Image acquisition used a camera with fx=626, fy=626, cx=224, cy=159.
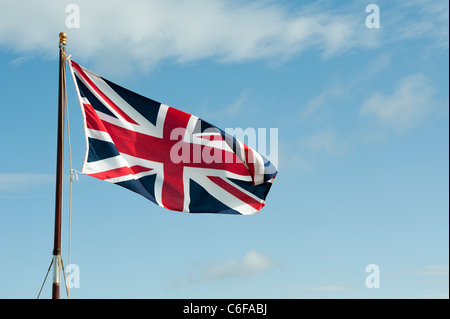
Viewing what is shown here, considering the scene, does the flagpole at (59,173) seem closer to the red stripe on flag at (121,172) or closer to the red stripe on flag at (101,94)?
the red stripe on flag at (101,94)

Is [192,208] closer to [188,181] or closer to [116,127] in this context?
[188,181]

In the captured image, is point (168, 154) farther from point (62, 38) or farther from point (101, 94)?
point (62, 38)

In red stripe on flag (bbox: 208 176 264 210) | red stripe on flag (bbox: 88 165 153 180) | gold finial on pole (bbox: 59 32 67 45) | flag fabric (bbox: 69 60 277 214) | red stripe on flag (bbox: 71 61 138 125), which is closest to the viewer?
red stripe on flag (bbox: 88 165 153 180)

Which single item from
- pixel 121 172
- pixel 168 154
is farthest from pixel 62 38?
pixel 168 154

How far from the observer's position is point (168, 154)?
2081 cm

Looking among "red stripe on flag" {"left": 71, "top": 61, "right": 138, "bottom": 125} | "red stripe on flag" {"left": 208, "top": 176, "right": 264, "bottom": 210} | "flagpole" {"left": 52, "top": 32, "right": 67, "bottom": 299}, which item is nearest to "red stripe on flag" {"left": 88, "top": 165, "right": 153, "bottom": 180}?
"flagpole" {"left": 52, "top": 32, "right": 67, "bottom": 299}

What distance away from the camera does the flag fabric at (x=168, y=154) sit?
19953mm

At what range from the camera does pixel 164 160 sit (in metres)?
20.7

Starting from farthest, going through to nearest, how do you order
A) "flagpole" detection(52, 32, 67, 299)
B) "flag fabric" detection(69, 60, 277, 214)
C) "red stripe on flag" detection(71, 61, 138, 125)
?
"red stripe on flag" detection(71, 61, 138, 125), "flag fabric" detection(69, 60, 277, 214), "flagpole" detection(52, 32, 67, 299)

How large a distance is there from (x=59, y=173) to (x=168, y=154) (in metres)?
3.87

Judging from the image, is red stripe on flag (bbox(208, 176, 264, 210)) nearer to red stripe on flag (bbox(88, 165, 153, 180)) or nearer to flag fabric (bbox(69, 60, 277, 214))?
flag fabric (bbox(69, 60, 277, 214))

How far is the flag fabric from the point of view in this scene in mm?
19953
